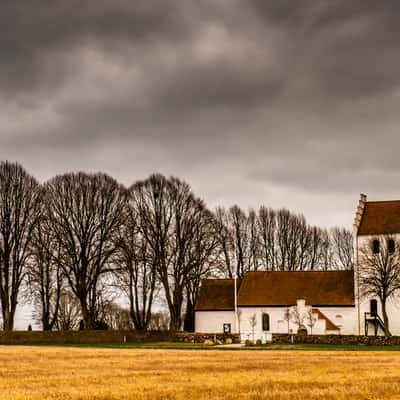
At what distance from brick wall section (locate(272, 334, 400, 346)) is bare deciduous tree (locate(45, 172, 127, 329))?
1850 centimetres

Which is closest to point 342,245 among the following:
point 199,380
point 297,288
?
point 297,288

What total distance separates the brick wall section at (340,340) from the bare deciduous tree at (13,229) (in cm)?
2385

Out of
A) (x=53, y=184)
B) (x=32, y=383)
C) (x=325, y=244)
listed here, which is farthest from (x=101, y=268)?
(x=32, y=383)

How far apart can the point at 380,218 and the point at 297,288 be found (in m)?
10.7

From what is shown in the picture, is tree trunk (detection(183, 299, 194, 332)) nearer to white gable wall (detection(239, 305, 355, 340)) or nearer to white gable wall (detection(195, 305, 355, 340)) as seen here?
white gable wall (detection(195, 305, 355, 340))

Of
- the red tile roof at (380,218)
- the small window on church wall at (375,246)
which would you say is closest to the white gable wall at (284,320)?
the small window on church wall at (375,246)

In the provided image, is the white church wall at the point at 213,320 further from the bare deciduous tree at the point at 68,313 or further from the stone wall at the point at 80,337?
the bare deciduous tree at the point at 68,313

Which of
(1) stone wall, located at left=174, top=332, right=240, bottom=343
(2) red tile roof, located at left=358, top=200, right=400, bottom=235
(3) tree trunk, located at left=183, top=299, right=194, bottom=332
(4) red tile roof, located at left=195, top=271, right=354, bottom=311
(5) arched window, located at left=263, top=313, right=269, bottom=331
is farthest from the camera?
(3) tree trunk, located at left=183, top=299, right=194, bottom=332

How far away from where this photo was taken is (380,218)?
77.1 m

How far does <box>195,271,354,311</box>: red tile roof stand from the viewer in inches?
3049

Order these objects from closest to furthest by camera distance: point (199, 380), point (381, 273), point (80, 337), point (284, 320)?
point (199, 380), point (80, 337), point (381, 273), point (284, 320)

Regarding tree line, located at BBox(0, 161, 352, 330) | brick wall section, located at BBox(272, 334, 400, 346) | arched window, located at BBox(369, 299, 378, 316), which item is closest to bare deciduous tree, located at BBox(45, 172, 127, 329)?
tree line, located at BBox(0, 161, 352, 330)

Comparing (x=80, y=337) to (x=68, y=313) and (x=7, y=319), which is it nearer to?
(x=7, y=319)

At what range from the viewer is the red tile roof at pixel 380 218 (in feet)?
249
